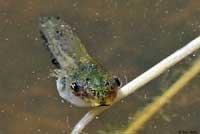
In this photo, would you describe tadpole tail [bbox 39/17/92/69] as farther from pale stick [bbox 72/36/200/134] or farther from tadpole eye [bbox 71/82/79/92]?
pale stick [bbox 72/36/200/134]

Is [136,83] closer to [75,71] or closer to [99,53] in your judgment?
[75,71]

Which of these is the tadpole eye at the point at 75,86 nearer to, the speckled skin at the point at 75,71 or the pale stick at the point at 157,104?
the speckled skin at the point at 75,71

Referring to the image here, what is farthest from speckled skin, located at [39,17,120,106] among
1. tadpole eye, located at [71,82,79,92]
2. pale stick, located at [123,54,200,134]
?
pale stick, located at [123,54,200,134]

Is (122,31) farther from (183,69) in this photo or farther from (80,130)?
(80,130)

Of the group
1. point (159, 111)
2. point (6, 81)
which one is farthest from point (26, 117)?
point (159, 111)

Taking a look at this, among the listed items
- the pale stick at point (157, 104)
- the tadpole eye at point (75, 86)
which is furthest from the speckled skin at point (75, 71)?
the pale stick at point (157, 104)
